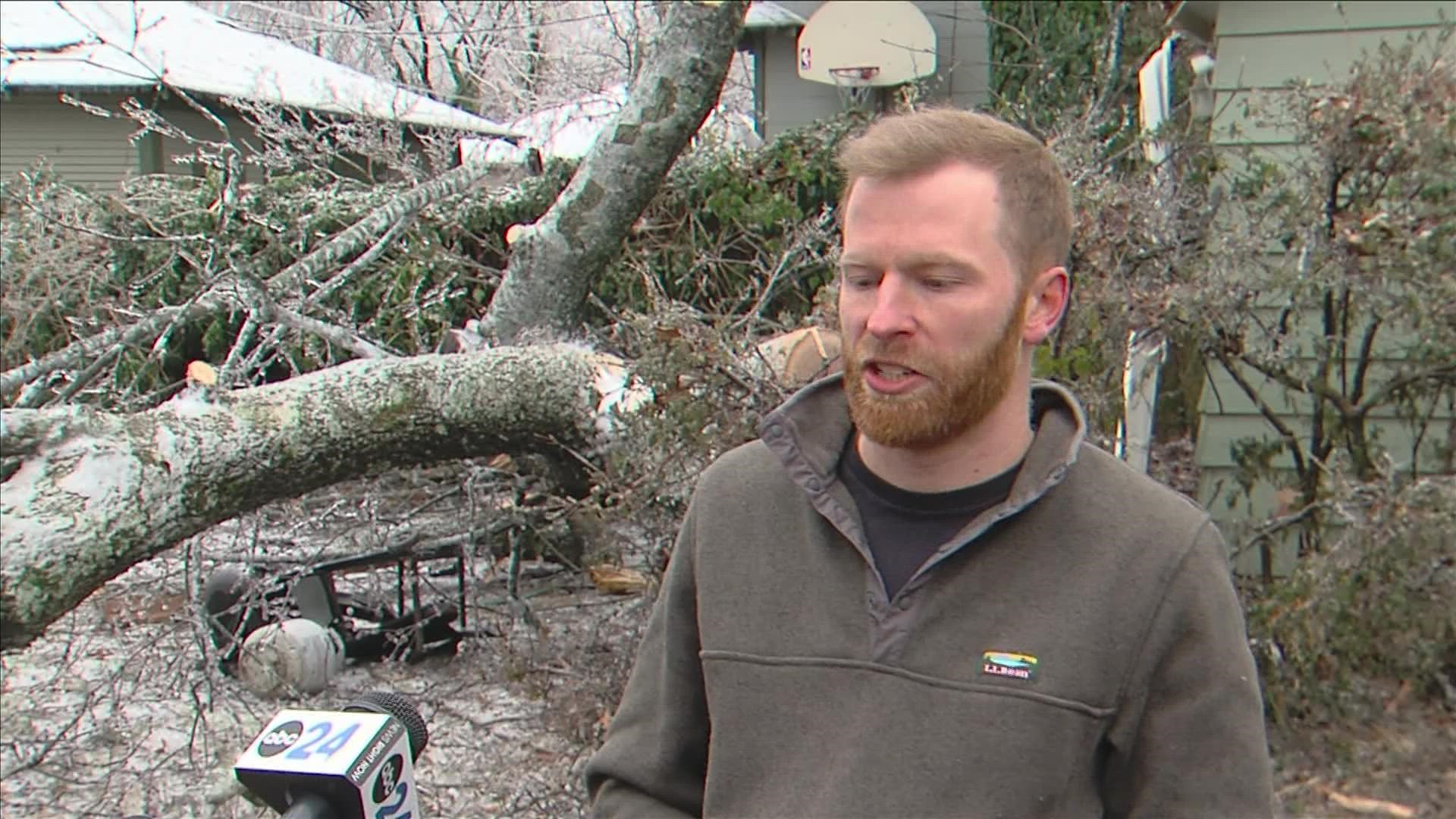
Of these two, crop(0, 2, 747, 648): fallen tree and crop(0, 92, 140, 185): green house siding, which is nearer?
crop(0, 2, 747, 648): fallen tree

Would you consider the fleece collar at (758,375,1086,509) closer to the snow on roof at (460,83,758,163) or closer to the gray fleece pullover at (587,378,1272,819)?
the gray fleece pullover at (587,378,1272,819)

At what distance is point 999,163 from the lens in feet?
5.09

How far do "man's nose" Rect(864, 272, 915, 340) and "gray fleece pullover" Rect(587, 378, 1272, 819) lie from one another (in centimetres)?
21

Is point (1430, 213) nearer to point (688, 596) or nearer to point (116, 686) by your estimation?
point (688, 596)

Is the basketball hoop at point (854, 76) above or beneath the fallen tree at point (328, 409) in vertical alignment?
above

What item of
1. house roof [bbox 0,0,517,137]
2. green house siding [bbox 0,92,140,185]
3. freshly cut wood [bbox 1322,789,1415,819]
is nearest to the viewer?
→ freshly cut wood [bbox 1322,789,1415,819]

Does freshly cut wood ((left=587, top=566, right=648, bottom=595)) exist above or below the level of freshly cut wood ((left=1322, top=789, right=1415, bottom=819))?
above

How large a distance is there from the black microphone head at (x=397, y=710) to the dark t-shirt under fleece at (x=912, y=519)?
0.60 m

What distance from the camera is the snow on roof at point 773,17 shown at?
12.7m

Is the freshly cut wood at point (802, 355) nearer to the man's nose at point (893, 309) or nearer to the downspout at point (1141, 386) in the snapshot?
the downspout at point (1141, 386)

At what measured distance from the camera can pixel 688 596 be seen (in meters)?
1.71

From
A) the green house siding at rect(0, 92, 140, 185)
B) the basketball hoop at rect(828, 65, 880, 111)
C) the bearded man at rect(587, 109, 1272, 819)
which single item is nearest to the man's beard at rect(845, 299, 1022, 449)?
the bearded man at rect(587, 109, 1272, 819)

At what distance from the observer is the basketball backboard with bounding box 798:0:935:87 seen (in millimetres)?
10242

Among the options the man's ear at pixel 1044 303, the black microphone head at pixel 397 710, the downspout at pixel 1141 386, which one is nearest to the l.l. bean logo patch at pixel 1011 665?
the man's ear at pixel 1044 303
